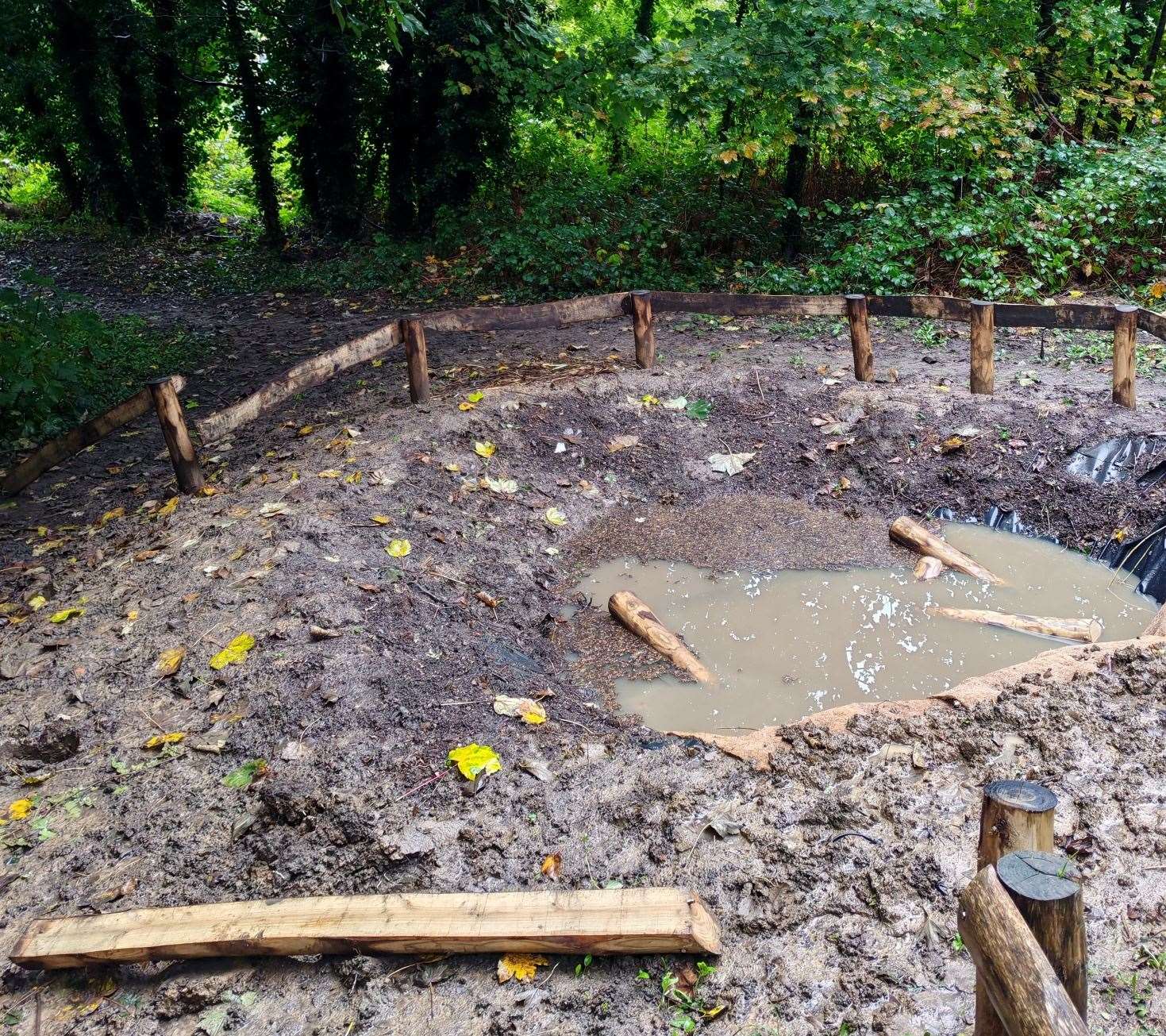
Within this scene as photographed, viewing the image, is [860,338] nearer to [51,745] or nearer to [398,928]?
[398,928]

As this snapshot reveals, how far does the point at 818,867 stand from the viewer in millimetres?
3051

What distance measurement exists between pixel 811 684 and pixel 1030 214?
8.03 meters

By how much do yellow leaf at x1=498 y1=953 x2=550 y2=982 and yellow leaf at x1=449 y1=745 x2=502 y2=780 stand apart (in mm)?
947

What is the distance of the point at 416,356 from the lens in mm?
6883

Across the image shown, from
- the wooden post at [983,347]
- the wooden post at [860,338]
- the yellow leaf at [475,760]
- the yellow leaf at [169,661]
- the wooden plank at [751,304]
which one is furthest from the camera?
the wooden plank at [751,304]

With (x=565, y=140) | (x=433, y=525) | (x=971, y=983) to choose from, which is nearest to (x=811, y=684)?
(x=971, y=983)

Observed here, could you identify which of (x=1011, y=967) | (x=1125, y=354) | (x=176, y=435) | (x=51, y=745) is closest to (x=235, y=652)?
(x=51, y=745)

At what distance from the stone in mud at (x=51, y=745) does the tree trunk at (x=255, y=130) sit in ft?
39.9

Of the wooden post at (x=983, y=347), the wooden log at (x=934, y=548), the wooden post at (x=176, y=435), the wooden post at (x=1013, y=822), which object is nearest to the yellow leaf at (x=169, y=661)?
the wooden post at (x=176, y=435)

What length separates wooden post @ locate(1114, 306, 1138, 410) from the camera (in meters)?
6.31

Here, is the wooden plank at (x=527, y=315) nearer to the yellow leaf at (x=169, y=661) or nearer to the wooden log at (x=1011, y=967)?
the yellow leaf at (x=169, y=661)

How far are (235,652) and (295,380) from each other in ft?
7.84

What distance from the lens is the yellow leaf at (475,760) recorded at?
3.68 m

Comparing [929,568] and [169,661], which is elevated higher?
[169,661]
